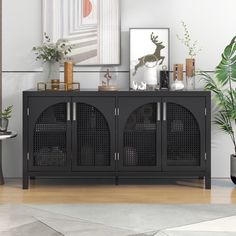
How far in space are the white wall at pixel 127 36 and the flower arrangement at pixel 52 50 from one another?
80mm

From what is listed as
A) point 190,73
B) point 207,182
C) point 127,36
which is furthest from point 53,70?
point 207,182

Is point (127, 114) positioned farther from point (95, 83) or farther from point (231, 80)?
point (231, 80)

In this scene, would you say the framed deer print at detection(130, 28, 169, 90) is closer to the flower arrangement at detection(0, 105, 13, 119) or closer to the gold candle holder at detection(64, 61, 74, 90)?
the gold candle holder at detection(64, 61, 74, 90)

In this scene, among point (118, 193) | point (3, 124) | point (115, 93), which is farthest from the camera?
point (3, 124)

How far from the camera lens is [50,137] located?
192 inches

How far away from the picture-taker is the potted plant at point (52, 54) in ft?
16.8

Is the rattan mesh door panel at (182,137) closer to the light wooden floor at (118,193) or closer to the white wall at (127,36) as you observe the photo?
the light wooden floor at (118,193)

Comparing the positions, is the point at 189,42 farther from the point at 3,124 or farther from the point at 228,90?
the point at 3,124

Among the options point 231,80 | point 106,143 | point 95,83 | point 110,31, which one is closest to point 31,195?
point 106,143

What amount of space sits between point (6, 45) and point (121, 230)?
2293mm

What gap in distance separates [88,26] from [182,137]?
122 centimetres

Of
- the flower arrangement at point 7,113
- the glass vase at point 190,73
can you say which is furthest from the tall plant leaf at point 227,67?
the flower arrangement at point 7,113

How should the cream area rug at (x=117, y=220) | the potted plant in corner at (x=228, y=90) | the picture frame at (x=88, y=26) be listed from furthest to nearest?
the picture frame at (x=88, y=26)
the potted plant in corner at (x=228, y=90)
the cream area rug at (x=117, y=220)

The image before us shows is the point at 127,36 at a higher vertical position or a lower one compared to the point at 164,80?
higher
